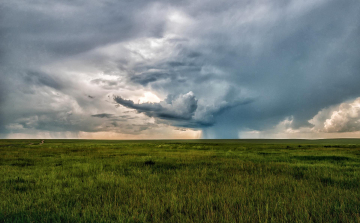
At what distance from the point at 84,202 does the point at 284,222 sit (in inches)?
240

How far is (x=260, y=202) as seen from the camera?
20.9 feet

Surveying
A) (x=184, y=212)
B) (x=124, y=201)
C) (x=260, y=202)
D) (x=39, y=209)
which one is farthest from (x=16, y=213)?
(x=260, y=202)

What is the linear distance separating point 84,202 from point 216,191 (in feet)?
15.5

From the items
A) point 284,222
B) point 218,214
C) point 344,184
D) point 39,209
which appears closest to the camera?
point 284,222

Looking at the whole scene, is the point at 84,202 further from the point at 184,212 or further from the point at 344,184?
the point at 344,184

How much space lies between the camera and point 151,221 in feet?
17.0

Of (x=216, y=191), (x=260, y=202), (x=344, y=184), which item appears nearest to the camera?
(x=260, y=202)

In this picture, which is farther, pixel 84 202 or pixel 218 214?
pixel 84 202

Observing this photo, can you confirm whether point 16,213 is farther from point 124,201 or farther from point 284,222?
point 284,222

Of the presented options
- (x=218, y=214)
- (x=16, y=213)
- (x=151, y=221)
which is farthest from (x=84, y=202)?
Result: (x=218, y=214)

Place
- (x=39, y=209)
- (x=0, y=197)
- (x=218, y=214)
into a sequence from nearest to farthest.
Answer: (x=218, y=214), (x=39, y=209), (x=0, y=197)

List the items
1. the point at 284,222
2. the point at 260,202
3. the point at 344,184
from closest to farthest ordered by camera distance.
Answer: the point at 284,222
the point at 260,202
the point at 344,184

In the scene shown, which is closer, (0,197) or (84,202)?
(84,202)

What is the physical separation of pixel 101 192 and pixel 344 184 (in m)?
10.9
